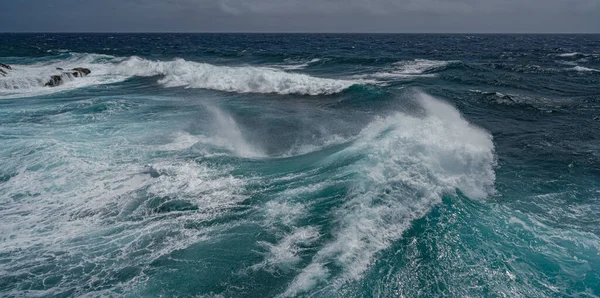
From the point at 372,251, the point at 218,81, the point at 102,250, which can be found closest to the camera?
the point at 372,251

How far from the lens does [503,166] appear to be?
11594mm

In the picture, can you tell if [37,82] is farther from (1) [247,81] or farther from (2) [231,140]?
(2) [231,140]

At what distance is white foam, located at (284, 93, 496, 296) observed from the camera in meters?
6.77

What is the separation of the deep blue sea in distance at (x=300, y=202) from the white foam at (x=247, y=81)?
6397 mm

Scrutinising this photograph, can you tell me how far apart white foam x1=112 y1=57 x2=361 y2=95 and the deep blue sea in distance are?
6.40 metres

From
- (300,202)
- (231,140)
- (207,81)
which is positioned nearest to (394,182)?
(300,202)

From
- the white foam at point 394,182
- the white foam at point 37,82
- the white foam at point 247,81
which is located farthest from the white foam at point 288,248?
the white foam at point 37,82

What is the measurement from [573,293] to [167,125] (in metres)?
15.2

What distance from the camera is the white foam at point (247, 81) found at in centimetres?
2517

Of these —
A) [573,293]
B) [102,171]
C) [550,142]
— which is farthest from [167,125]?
[550,142]

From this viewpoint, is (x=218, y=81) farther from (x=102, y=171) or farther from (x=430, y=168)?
(x=430, y=168)

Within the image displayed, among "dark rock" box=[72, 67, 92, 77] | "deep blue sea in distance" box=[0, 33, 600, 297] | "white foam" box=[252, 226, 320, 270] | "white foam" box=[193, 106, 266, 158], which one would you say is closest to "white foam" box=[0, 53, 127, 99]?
"dark rock" box=[72, 67, 92, 77]

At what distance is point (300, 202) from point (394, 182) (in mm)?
2578

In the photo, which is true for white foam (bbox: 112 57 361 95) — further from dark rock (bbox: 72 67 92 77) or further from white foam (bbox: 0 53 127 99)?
dark rock (bbox: 72 67 92 77)
